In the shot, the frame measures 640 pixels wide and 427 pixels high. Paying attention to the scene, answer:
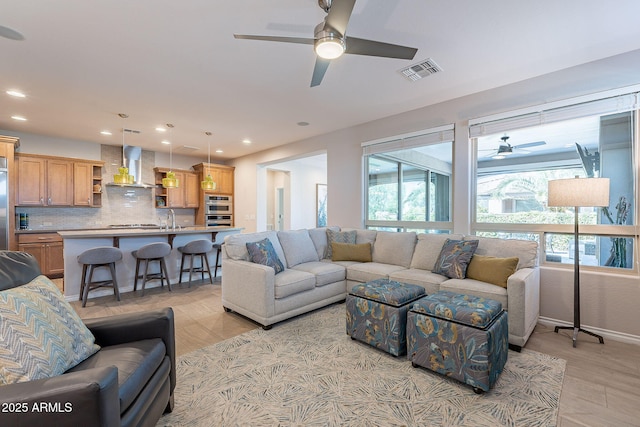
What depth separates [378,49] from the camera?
2.11 meters

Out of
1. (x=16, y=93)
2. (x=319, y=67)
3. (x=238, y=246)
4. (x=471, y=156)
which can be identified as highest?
(x=16, y=93)

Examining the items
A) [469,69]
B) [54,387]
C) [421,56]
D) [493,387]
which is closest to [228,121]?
[421,56]

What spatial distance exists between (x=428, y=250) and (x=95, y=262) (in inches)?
167

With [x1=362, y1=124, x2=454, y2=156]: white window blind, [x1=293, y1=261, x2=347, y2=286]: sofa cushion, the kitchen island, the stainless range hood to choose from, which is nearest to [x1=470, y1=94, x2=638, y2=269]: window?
[x1=362, y1=124, x2=454, y2=156]: white window blind

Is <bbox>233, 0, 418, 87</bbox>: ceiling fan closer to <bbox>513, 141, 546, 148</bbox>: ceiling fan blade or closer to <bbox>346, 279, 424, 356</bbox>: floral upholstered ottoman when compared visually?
<bbox>346, 279, 424, 356</bbox>: floral upholstered ottoman

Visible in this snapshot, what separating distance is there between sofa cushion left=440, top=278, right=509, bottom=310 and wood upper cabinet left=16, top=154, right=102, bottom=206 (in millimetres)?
6886

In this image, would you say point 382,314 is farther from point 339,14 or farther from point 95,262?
point 95,262

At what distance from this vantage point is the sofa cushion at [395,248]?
Result: 3.87 meters

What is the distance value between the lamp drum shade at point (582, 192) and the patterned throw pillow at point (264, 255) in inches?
114

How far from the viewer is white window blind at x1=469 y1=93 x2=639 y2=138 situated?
110 inches

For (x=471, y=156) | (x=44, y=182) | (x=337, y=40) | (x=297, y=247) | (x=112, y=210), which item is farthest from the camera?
(x=112, y=210)

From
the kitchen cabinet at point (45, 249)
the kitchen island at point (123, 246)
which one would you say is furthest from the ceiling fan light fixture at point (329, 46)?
the kitchen cabinet at point (45, 249)

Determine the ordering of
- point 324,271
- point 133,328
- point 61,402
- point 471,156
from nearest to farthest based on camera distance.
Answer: point 61,402, point 133,328, point 324,271, point 471,156

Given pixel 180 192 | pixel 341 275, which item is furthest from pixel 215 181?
pixel 341 275
